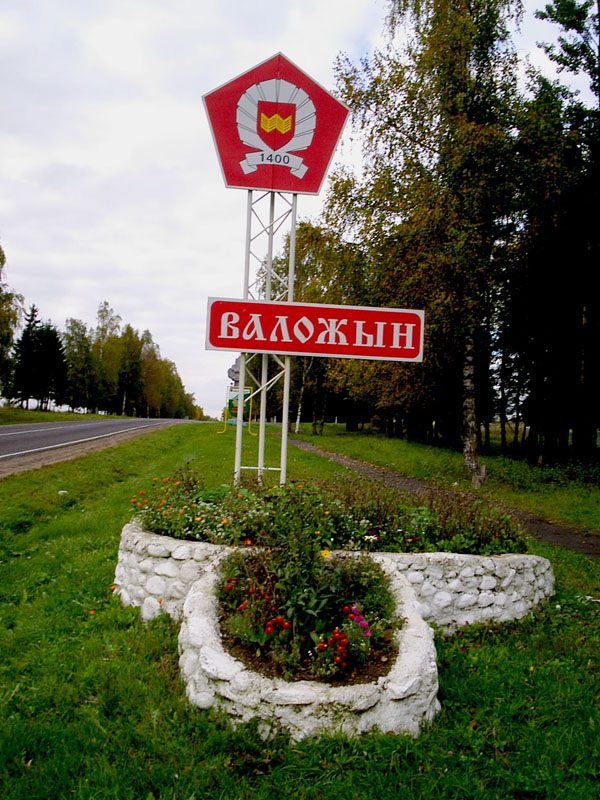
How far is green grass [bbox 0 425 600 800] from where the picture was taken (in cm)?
270

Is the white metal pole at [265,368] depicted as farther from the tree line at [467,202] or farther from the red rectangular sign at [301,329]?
the tree line at [467,202]

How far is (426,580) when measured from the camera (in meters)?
4.56

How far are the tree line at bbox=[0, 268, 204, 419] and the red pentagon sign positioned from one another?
2652 centimetres

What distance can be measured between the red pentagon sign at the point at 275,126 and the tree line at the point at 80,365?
26521mm

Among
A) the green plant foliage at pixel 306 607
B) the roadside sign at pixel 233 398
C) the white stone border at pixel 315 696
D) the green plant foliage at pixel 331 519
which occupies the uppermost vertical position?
the roadside sign at pixel 233 398

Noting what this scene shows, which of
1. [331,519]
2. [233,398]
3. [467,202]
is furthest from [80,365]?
[331,519]

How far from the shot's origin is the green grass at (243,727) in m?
2.70

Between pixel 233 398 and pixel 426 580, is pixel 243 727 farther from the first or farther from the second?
pixel 233 398

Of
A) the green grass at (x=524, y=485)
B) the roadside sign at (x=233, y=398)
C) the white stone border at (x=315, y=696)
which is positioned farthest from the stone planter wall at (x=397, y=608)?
the roadside sign at (x=233, y=398)

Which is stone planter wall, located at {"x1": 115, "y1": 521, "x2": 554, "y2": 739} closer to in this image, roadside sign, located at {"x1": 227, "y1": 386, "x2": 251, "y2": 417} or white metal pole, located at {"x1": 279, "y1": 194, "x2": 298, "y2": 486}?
white metal pole, located at {"x1": 279, "y1": 194, "x2": 298, "y2": 486}

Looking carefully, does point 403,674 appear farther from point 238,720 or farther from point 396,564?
point 396,564

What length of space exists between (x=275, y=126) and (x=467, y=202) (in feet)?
23.6

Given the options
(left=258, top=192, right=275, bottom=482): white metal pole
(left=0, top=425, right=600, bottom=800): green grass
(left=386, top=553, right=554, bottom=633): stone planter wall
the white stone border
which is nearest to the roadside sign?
(left=258, top=192, right=275, bottom=482): white metal pole

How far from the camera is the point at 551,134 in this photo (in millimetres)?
12531
